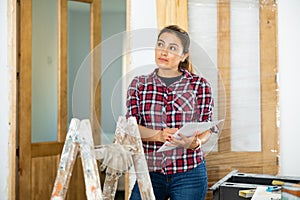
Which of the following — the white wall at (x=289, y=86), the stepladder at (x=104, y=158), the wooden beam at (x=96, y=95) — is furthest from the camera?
the white wall at (x=289, y=86)

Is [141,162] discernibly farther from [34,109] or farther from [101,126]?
[34,109]

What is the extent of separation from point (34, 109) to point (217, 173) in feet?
5.09

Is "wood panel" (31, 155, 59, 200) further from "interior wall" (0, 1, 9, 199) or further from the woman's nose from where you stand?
the woman's nose

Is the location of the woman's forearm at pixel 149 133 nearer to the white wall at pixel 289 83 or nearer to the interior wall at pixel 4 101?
the white wall at pixel 289 83

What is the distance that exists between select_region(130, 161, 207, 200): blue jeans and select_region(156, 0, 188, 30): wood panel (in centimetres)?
122

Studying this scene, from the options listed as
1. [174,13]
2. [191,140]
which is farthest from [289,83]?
[191,140]

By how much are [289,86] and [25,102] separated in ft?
6.36

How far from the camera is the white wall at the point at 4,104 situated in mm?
3342

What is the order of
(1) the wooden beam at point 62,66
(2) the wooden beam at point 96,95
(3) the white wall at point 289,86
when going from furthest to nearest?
(1) the wooden beam at point 62,66 → (3) the white wall at point 289,86 → (2) the wooden beam at point 96,95

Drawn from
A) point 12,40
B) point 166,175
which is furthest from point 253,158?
point 12,40

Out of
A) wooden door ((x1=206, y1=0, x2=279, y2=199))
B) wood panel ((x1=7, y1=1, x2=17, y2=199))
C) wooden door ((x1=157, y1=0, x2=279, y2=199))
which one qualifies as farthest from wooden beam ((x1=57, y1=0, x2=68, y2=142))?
wooden door ((x1=206, y1=0, x2=279, y2=199))

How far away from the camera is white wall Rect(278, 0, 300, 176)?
2.86 meters

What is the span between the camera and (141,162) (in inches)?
71.4

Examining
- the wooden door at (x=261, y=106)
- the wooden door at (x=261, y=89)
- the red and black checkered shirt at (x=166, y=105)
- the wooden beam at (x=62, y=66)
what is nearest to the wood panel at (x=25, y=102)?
the wooden beam at (x=62, y=66)
